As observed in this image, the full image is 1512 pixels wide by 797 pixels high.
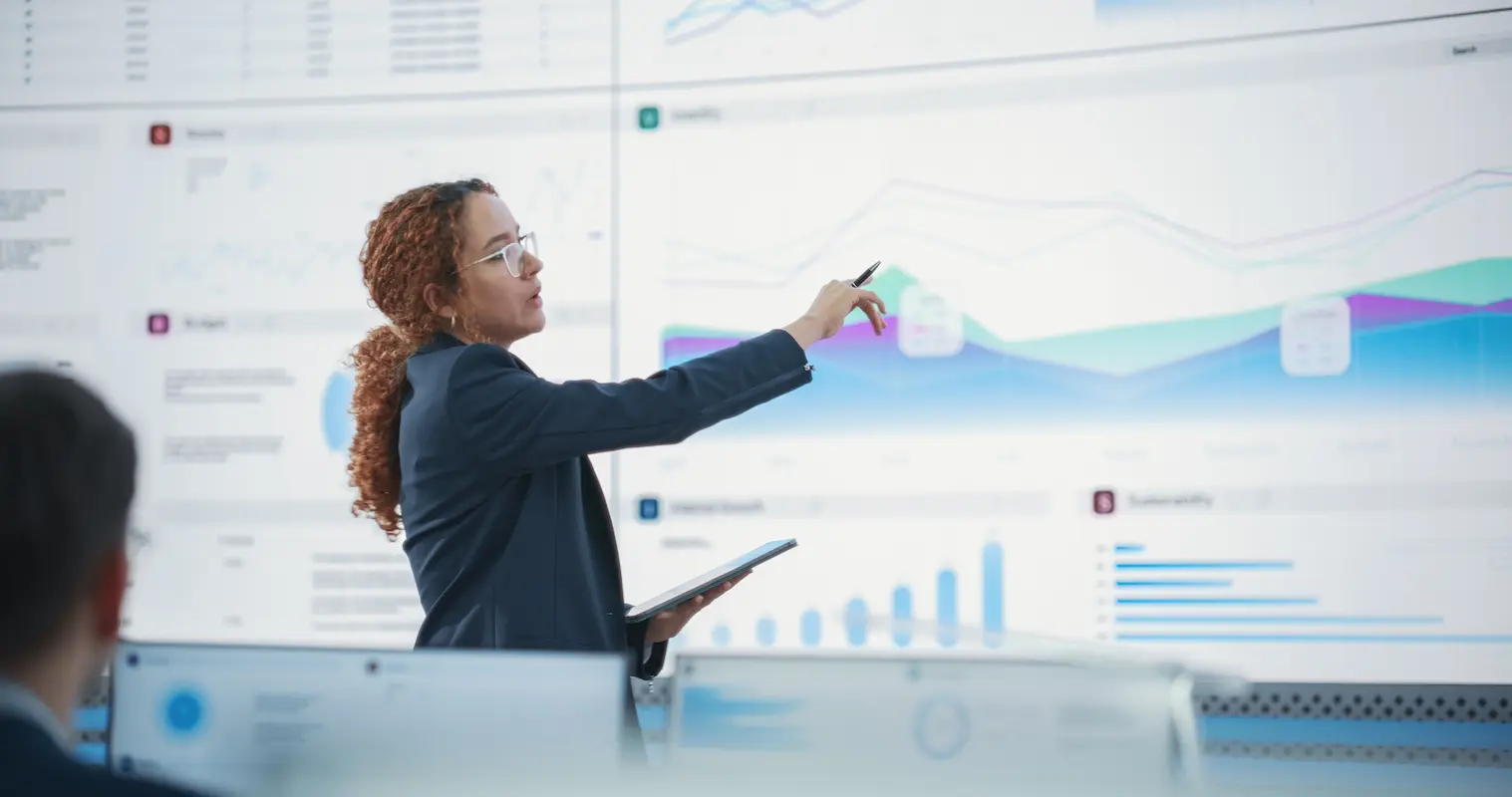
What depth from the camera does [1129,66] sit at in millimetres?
2498

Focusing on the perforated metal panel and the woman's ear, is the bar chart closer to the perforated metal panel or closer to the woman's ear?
the perforated metal panel

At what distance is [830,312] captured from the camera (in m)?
1.69

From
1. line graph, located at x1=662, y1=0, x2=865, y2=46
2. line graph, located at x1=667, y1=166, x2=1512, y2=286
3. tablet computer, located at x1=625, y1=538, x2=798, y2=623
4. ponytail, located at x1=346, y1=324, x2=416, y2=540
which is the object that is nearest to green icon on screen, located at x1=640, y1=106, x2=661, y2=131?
line graph, located at x1=662, y1=0, x2=865, y2=46

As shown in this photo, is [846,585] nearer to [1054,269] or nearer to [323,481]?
[1054,269]

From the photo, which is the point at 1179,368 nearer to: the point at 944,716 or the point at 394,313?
the point at 394,313

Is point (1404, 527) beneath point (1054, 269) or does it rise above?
beneath

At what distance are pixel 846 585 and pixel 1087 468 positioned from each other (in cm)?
51

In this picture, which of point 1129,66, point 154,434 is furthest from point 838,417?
point 154,434

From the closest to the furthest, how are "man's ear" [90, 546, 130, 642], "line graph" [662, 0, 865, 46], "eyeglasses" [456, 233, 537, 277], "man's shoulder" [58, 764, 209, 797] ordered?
"man's shoulder" [58, 764, 209, 797] < "man's ear" [90, 546, 130, 642] < "eyeglasses" [456, 233, 537, 277] < "line graph" [662, 0, 865, 46]

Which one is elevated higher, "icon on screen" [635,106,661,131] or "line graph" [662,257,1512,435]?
"icon on screen" [635,106,661,131]

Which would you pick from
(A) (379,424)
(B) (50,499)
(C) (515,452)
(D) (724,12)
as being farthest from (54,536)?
(D) (724,12)

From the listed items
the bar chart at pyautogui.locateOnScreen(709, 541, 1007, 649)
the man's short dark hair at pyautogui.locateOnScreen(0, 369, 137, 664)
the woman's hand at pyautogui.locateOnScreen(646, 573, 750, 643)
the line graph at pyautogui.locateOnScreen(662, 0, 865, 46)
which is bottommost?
the bar chart at pyautogui.locateOnScreen(709, 541, 1007, 649)

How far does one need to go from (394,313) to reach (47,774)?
3.84 ft

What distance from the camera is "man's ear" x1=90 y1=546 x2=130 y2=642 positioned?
73 cm
